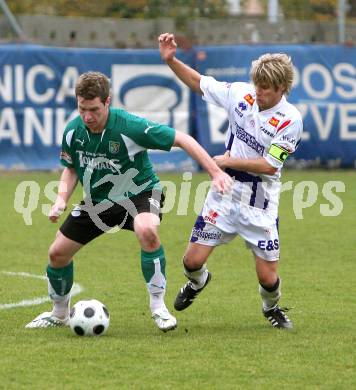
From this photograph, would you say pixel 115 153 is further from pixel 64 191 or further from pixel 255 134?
pixel 255 134

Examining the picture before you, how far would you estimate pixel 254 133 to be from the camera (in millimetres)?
6555

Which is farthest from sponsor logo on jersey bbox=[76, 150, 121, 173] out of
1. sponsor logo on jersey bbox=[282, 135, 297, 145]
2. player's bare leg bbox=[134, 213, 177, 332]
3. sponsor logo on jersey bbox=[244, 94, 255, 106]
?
sponsor logo on jersey bbox=[282, 135, 297, 145]

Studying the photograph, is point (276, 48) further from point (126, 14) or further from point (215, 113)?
point (126, 14)

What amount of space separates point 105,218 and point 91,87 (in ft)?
2.85

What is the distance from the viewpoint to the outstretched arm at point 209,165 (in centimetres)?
579

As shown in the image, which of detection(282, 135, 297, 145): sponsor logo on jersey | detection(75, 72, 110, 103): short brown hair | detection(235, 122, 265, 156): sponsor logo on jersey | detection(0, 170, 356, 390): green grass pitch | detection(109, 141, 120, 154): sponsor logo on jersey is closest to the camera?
detection(0, 170, 356, 390): green grass pitch

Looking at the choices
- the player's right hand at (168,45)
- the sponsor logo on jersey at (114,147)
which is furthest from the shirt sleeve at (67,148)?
the player's right hand at (168,45)

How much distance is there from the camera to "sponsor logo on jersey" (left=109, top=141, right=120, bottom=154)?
249 inches

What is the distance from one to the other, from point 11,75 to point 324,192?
5.18 m

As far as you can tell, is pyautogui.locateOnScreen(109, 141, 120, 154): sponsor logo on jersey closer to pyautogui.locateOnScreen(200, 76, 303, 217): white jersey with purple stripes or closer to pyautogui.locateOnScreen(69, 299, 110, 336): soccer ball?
pyautogui.locateOnScreen(200, 76, 303, 217): white jersey with purple stripes

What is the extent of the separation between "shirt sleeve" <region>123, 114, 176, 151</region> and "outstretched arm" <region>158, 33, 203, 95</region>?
1.81 ft

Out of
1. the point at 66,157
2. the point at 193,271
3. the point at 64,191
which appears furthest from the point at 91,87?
the point at 193,271

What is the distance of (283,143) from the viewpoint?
644 cm

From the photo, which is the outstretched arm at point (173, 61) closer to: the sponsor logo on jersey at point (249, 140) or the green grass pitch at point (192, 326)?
the sponsor logo on jersey at point (249, 140)
